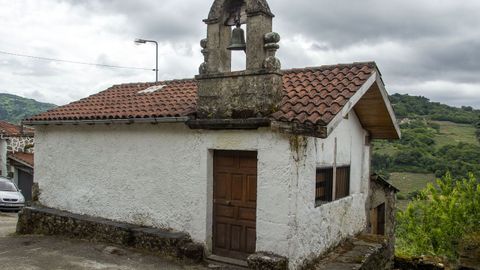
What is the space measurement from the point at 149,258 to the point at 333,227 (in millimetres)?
3745

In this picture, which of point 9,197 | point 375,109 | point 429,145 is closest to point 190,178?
point 375,109

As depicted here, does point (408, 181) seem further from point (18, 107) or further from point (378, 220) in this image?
point (18, 107)

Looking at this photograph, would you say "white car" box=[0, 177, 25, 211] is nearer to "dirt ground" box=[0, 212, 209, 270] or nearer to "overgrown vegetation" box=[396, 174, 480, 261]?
"dirt ground" box=[0, 212, 209, 270]

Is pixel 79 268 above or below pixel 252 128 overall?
below

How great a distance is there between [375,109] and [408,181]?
36774mm

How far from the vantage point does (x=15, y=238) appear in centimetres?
960

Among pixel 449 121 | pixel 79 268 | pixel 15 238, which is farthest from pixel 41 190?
pixel 449 121

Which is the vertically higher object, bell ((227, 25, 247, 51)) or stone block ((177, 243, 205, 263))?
bell ((227, 25, 247, 51))

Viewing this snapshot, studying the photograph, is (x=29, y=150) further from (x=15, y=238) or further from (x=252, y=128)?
(x=252, y=128)

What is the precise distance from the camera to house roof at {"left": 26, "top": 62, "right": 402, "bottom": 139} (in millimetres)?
6578

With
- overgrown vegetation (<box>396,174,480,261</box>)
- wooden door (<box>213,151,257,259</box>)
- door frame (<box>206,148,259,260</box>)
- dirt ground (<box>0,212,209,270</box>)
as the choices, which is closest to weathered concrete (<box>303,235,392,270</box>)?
wooden door (<box>213,151,257,259</box>)

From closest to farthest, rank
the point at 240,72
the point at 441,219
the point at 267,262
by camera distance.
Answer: the point at 267,262, the point at 240,72, the point at 441,219

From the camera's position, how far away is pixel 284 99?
720cm

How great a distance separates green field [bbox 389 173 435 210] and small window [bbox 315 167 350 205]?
1269 inches
